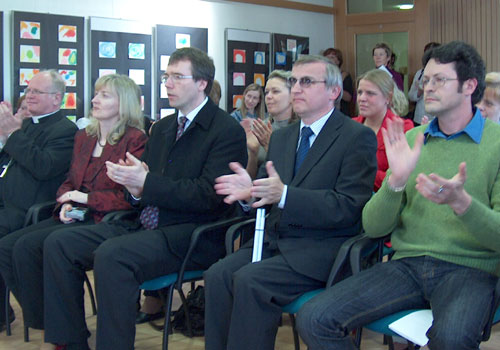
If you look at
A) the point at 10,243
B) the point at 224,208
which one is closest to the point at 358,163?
the point at 224,208

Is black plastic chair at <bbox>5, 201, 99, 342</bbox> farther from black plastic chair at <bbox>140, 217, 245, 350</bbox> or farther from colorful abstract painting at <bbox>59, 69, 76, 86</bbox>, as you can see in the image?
colorful abstract painting at <bbox>59, 69, 76, 86</bbox>

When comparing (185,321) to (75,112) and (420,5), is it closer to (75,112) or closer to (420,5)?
(75,112)

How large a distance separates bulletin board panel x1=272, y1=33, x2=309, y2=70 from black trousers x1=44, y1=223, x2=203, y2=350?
5.26 metres

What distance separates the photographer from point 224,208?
323cm

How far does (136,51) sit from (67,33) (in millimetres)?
767

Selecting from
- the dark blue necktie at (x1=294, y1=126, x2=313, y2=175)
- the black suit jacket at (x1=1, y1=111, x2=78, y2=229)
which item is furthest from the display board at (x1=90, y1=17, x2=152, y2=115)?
the dark blue necktie at (x1=294, y1=126, x2=313, y2=175)

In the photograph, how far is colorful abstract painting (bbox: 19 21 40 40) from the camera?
6277 mm

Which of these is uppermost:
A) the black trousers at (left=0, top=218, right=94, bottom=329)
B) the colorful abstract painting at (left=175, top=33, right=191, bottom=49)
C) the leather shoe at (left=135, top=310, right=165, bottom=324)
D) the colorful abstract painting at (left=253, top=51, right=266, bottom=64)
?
the colorful abstract painting at (left=175, top=33, right=191, bottom=49)

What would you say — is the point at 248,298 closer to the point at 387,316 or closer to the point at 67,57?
the point at 387,316

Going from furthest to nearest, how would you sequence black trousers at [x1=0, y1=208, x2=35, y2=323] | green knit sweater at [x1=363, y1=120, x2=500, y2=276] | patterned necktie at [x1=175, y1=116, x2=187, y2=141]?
1. black trousers at [x1=0, y1=208, x2=35, y2=323]
2. patterned necktie at [x1=175, y1=116, x2=187, y2=141]
3. green knit sweater at [x1=363, y1=120, x2=500, y2=276]

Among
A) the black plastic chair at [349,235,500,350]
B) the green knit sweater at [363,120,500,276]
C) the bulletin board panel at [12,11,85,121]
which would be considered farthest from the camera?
the bulletin board panel at [12,11,85,121]

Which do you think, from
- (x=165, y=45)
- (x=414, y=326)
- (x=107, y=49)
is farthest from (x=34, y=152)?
(x=165, y=45)

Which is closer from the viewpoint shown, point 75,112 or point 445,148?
point 445,148

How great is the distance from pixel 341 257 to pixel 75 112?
4736 millimetres
